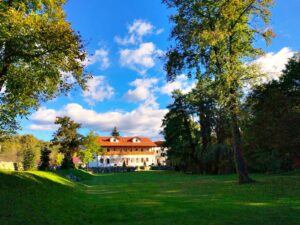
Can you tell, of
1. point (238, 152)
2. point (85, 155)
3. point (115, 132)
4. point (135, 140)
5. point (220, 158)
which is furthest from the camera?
point (115, 132)

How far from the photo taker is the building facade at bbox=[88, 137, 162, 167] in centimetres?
11691

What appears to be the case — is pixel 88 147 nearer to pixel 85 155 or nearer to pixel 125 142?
pixel 85 155

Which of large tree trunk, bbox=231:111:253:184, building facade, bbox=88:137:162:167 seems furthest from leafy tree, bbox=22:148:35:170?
building facade, bbox=88:137:162:167

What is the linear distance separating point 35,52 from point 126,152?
104 meters

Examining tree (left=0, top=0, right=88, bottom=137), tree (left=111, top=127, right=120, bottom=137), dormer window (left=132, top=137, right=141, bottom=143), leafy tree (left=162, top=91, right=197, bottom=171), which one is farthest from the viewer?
tree (left=111, top=127, right=120, bottom=137)

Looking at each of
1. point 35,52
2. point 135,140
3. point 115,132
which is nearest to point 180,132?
point 35,52

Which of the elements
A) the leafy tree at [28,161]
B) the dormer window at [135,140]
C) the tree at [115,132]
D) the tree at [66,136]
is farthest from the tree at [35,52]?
the tree at [115,132]

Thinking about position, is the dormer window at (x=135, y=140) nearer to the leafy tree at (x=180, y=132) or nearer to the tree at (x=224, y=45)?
the leafy tree at (x=180, y=132)

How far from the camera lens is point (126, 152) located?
11962 cm

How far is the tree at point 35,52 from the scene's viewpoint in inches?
645

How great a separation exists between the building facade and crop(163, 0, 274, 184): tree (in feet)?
303

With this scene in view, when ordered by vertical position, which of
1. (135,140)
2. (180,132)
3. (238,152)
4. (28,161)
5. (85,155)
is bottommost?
(238,152)

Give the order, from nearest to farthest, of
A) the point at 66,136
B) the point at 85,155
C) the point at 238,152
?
the point at 238,152, the point at 66,136, the point at 85,155

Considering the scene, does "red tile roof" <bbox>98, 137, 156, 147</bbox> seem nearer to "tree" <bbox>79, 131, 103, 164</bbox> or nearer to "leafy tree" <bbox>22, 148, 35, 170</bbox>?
"tree" <bbox>79, 131, 103, 164</bbox>
